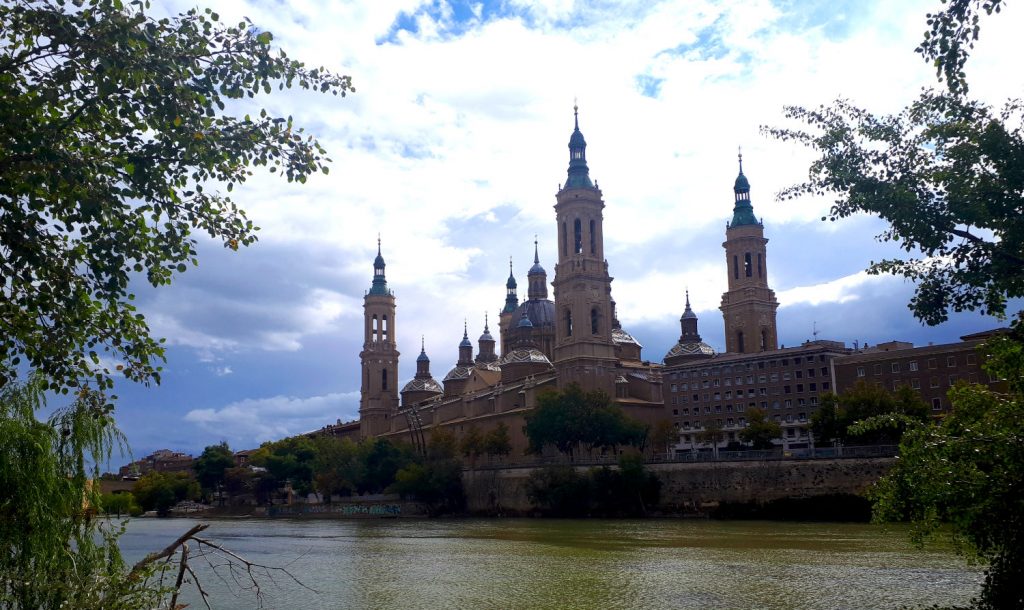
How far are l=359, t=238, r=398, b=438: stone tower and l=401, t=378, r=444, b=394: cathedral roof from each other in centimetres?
381

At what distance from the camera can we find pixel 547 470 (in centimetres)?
8325

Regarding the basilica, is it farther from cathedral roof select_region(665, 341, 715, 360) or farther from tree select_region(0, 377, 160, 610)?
A: tree select_region(0, 377, 160, 610)

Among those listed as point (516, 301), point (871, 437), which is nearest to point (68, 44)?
point (871, 437)

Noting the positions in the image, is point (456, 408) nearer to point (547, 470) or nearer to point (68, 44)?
point (547, 470)

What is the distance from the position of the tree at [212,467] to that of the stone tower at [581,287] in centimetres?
5382

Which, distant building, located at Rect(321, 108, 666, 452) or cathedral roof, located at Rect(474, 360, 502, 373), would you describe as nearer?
distant building, located at Rect(321, 108, 666, 452)

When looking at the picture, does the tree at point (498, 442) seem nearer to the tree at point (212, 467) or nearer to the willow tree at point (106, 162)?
the tree at point (212, 467)

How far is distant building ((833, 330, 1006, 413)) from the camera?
81688 mm

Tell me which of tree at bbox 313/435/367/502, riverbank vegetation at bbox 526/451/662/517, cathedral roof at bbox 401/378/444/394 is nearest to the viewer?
riverbank vegetation at bbox 526/451/662/517

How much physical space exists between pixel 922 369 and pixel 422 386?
81.7 meters

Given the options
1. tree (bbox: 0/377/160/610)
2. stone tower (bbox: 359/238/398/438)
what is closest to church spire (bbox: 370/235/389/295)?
stone tower (bbox: 359/238/398/438)

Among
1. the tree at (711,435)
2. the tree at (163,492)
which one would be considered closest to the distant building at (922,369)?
the tree at (711,435)

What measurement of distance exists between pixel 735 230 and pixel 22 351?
355 ft

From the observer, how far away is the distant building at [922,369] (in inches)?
3216
